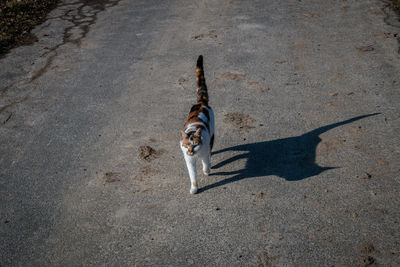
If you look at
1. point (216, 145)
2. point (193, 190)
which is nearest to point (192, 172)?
point (193, 190)

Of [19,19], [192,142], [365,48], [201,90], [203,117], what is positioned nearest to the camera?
[192,142]

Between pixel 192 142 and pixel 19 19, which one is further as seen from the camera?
pixel 19 19

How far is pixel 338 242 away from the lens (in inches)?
138

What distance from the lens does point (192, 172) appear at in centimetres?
399

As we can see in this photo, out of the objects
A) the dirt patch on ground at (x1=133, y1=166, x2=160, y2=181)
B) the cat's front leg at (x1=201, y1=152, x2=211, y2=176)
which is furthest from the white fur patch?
the dirt patch on ground at (x1=133, y1=166, x2=160, y2=181)

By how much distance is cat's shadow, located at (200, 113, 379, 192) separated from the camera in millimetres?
4402

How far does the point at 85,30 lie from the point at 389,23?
7946mm

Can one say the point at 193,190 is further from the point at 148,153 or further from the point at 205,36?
the point at 205,36

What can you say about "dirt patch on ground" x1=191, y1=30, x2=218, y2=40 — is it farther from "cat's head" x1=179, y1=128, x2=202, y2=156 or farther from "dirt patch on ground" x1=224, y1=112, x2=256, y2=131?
"cat's head" x1=179, y1=128, x2=202, y2=156

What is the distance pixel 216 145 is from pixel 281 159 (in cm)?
99

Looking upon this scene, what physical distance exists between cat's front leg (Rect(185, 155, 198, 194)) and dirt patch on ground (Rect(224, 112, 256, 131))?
150cm

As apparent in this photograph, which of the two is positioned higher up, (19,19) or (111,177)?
(19,19)

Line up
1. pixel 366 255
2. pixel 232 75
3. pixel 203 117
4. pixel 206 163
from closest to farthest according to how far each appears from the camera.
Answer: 1. pixel 366 255
2. pixel 203 117
3. pixel 206 163
4. pixel 232 75

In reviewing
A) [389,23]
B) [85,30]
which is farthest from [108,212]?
[389,23]
